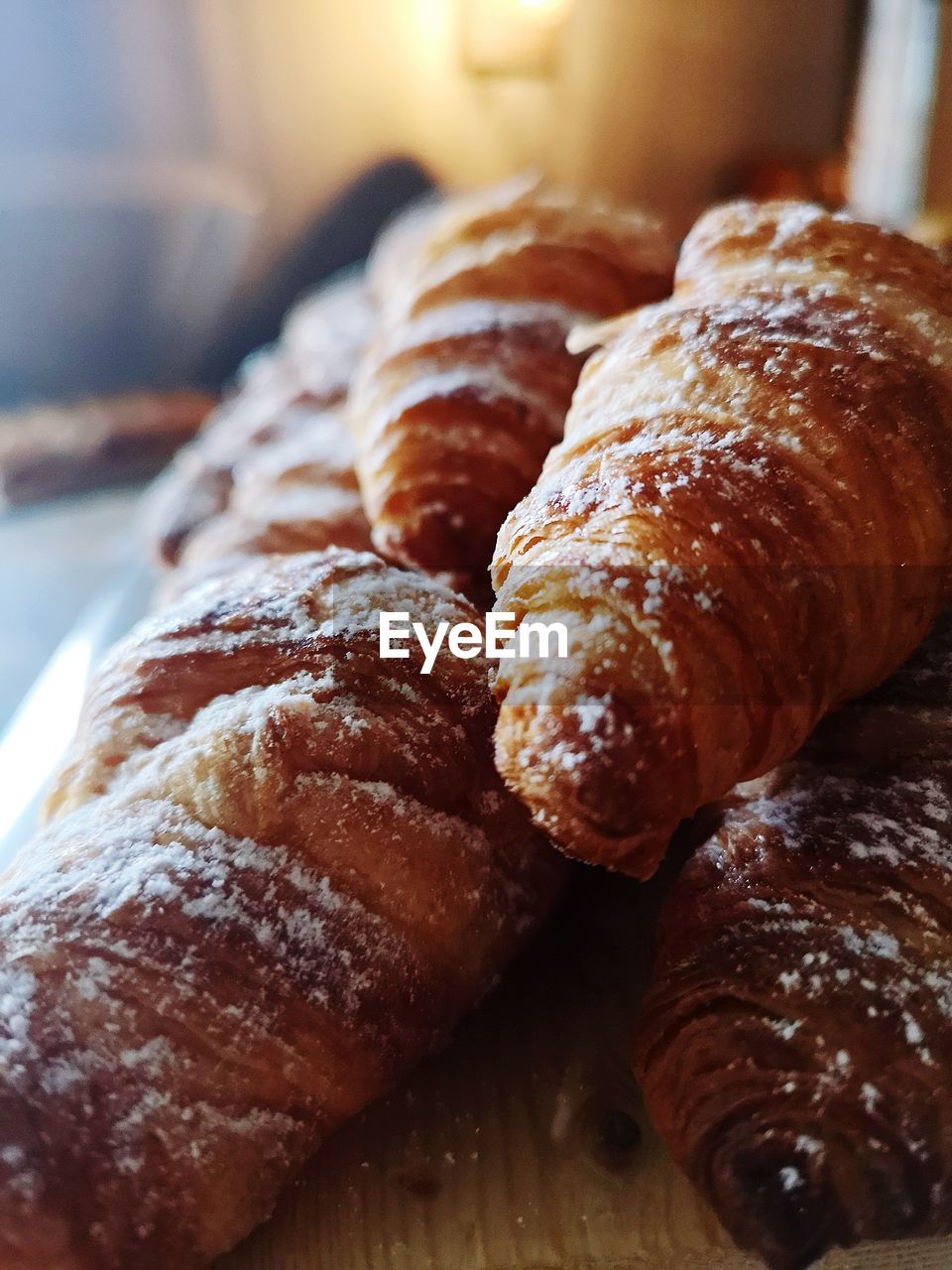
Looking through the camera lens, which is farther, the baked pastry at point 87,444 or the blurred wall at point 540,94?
the blurred wall at point 540,94

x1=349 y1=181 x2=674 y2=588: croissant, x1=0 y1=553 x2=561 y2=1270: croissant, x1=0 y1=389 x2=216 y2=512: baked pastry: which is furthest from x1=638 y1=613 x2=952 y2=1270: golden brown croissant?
x1=0 y1=389 x2=216 y2=512: baked pastry

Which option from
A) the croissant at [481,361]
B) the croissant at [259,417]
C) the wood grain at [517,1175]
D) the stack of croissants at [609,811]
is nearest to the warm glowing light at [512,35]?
the croissant at [259,417]

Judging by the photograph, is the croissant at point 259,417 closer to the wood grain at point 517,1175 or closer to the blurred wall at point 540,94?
the wood grain at point 517,1175

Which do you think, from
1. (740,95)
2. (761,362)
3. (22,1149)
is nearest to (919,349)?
(761,362)

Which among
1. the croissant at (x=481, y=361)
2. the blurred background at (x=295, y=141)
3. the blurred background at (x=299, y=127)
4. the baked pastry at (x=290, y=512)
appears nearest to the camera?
the croissant at (x=481, y=361)

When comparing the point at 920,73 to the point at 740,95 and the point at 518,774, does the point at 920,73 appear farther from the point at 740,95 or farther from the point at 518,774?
the point at 518,774

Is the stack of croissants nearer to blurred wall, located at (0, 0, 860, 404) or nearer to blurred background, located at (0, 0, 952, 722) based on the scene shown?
blurred background, located at (0, 0, 952, 722)
